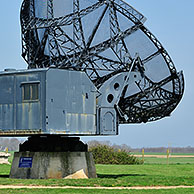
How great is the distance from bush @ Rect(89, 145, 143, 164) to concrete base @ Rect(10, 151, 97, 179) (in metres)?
26.5

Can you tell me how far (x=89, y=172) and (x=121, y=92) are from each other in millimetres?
5334

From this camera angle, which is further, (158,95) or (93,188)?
(158,95)

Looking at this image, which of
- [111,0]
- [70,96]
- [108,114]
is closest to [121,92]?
[108,114]

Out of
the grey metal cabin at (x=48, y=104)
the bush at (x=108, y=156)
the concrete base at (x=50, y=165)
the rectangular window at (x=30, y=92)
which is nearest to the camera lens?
the grey metal cabin at (x=48, y=104)

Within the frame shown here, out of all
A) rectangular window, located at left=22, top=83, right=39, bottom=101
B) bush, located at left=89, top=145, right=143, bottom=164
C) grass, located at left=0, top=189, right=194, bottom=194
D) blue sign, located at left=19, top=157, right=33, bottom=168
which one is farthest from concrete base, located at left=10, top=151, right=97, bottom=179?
bush, located at left=89, top=145, right=143, bottom=164

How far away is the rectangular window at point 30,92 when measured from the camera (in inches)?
1054

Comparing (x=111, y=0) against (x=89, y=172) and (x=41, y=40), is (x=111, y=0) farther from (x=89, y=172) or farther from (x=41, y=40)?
(x=89, y=172)

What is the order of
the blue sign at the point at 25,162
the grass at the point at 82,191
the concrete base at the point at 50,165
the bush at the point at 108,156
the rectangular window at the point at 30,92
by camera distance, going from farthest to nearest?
the bush at the point at 108,156
the blue sign at the point at 25,162
the concrete base at the point at 50,165
the rectangular window at the point at 30,92
the grass at the point at 82,191

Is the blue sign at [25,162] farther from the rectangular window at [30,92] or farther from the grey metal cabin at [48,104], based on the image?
the rectangular window at [30,92]

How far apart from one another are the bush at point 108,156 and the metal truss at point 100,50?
22980mm

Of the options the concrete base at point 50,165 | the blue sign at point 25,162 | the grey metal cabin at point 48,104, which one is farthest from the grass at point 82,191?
the blue sign at point 25,162

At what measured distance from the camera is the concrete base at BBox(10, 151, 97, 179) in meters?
28.1

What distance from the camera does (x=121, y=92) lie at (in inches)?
1169

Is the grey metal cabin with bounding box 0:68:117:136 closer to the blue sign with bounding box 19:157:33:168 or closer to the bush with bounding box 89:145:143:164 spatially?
the blue sign with bounding box 19:157:33:168
